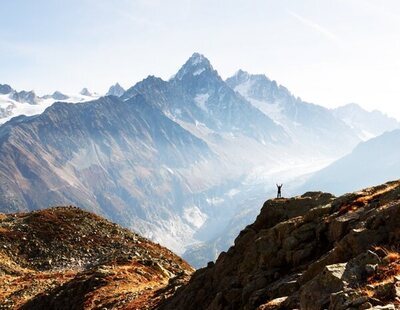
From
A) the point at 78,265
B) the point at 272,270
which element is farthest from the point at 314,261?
the point at 78,265

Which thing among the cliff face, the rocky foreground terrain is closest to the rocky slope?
the rocky foreground terrain

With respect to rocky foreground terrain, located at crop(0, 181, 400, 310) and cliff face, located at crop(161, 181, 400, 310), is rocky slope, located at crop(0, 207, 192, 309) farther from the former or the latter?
cliff face, located at crop(161, 181, 400, 310)

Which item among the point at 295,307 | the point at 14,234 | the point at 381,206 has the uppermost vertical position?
the point at 14,234

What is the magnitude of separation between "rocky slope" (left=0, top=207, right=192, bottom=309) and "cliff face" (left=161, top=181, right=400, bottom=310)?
33.1 feet

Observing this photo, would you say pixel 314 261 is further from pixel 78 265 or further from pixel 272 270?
pixel 78 265

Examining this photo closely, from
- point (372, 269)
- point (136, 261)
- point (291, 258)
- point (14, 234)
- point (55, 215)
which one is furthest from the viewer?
point (55, 215)

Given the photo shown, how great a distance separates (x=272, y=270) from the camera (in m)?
25.9

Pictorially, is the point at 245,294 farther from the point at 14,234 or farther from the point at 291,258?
the point at 14,234

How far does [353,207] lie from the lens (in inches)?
1081

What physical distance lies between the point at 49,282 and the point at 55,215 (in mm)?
26397

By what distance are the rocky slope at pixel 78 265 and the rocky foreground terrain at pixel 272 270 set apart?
15 cm

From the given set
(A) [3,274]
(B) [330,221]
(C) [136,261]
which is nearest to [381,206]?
(B) [330,221]

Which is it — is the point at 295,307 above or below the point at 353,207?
below

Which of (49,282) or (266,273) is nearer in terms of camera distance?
(266,273)
